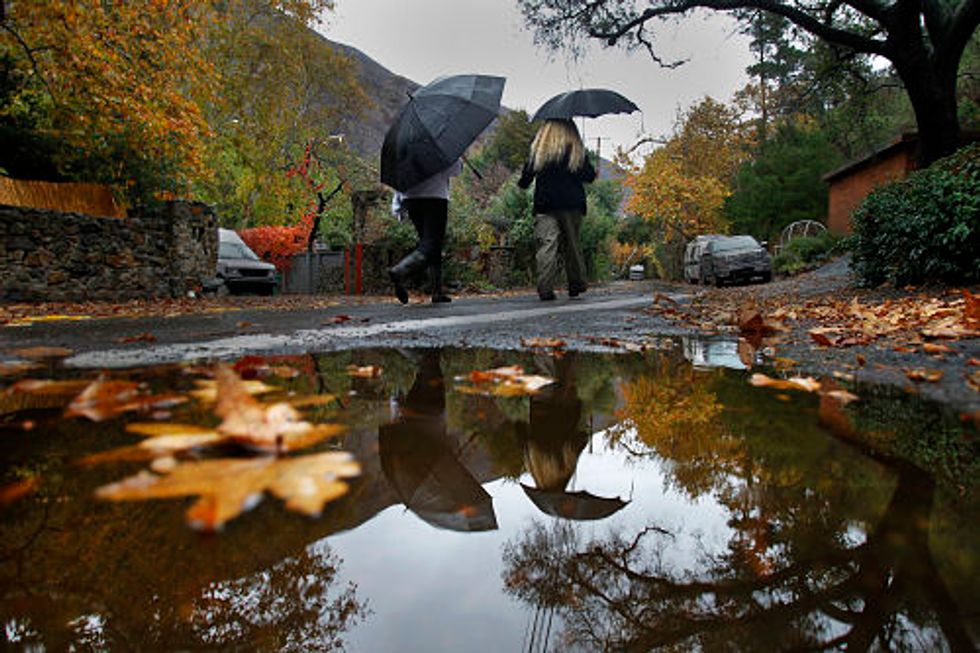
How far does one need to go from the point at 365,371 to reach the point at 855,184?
2351 cm

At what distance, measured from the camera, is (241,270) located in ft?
49.0

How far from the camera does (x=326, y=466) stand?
1171 mm

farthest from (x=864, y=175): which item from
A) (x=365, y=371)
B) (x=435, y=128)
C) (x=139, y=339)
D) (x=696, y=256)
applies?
(x=139, y=339)

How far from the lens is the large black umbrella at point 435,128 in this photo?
659cm

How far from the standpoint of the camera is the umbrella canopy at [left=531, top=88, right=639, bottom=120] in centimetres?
733

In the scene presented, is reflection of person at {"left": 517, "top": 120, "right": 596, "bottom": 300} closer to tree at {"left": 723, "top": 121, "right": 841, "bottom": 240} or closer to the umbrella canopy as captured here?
the umbrella canopy

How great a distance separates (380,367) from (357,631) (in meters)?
1.88

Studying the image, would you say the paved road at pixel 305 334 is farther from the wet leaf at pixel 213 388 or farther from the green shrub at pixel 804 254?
the green shrub at pixel 804 254

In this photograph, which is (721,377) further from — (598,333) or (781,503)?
(598,333)

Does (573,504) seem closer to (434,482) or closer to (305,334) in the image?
(434,482)

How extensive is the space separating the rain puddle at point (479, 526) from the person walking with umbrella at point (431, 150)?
17.2 ft

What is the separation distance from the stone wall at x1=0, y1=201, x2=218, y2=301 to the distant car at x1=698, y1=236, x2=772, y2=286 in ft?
47.9

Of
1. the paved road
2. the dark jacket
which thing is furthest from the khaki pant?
the paved road

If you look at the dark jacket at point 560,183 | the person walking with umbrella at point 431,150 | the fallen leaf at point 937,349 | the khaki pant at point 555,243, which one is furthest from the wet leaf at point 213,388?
the khaki pant at point 555,243
